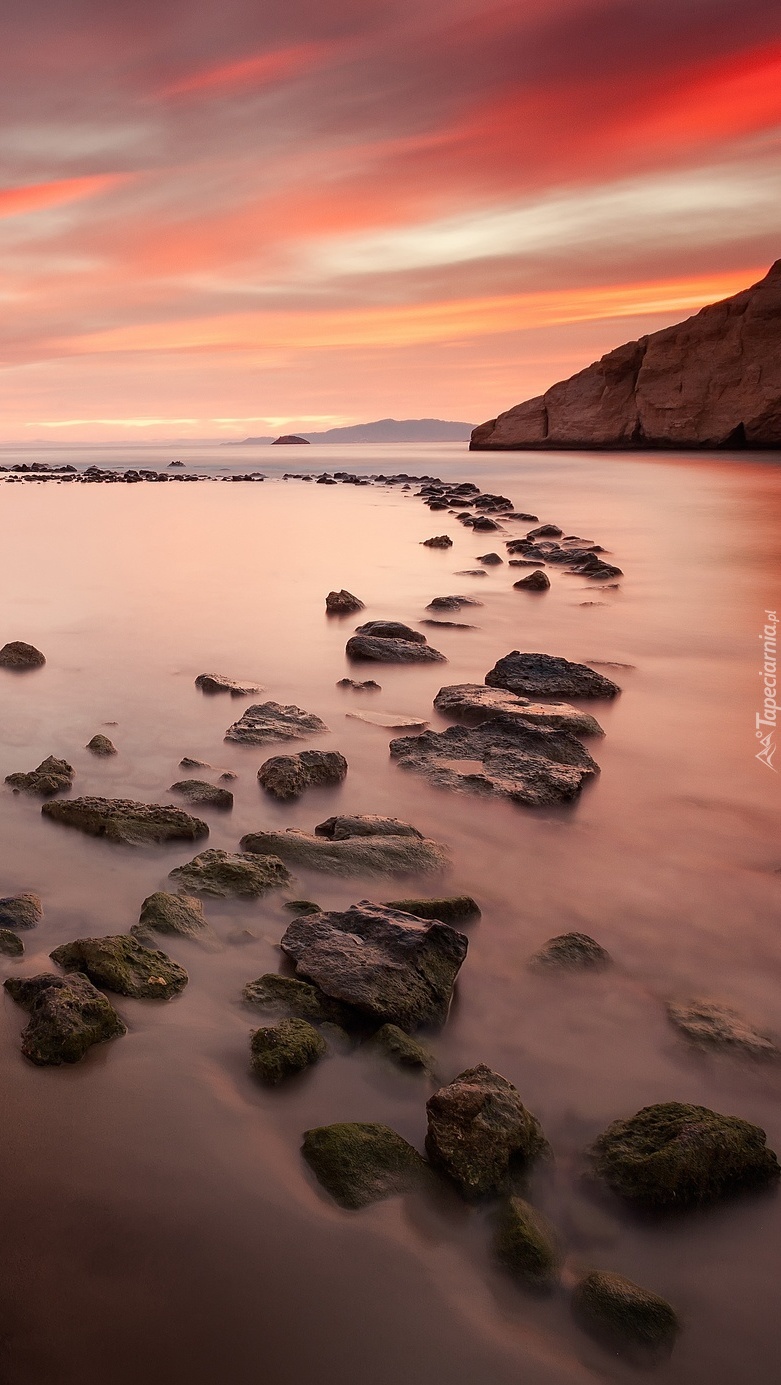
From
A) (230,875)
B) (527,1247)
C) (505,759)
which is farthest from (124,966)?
(505,759)

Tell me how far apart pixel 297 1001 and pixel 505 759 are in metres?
2.04

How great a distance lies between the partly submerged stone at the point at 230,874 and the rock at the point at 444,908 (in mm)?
434

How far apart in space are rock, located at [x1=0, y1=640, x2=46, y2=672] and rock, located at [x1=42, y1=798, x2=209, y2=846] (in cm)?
285

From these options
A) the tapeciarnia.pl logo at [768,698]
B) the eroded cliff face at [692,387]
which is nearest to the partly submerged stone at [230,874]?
the tapeciarnia.pl logo at [768,698]

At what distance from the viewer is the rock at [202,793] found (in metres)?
Answer: 3.54

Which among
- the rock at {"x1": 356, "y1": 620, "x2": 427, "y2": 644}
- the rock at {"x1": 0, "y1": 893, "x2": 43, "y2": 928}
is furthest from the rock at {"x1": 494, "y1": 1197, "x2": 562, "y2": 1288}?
the rock at {"x1": 356, "y1": 620, "x2": 427, "y2": 644}

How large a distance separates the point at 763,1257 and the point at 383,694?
399cm

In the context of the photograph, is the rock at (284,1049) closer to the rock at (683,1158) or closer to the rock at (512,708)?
the rock at (683,1158)

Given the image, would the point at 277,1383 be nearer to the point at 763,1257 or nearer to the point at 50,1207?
the point at 50,1207

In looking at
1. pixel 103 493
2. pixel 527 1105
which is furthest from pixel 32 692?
pixel 103 493

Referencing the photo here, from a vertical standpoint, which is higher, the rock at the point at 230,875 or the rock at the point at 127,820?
the rock at the point at 127,820

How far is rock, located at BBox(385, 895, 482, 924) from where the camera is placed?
8.86ft

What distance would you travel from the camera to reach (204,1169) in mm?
1758

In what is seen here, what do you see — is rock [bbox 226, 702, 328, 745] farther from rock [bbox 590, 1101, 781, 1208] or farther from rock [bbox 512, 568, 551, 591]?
rock [bbox 512, 568, 551, 591]
